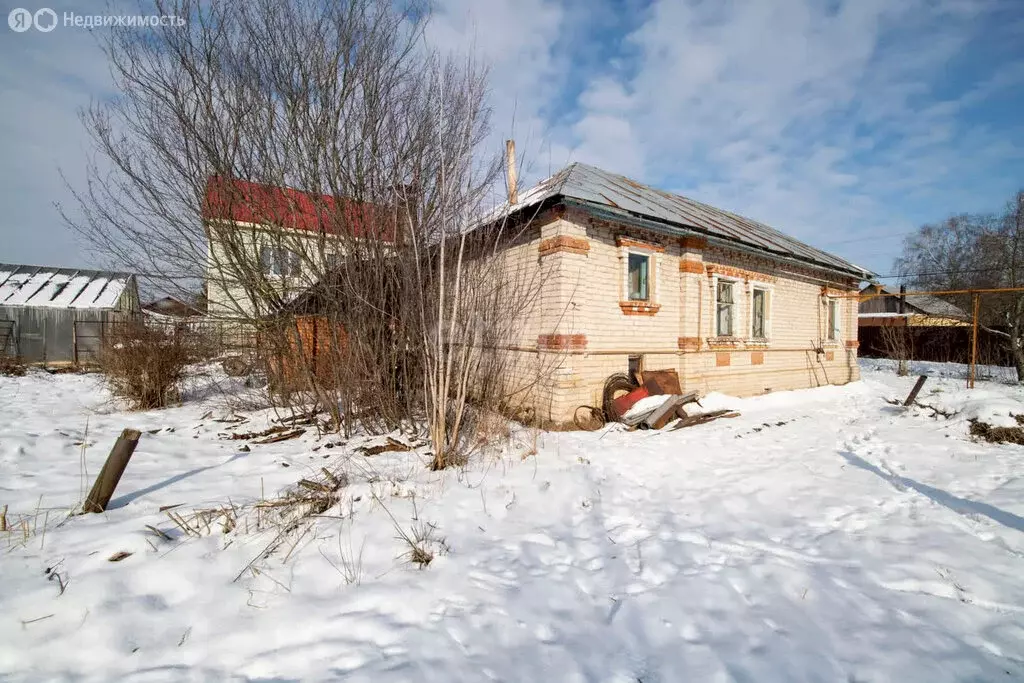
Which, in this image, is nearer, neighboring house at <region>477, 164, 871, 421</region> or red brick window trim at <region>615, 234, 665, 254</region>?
neighboring house at <region>477, 164, 871, 421</region>

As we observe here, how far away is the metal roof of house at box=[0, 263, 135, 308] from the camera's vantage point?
49.5 ft

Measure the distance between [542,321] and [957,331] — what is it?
78.5ft

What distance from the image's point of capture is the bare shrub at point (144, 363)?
7.54 meters

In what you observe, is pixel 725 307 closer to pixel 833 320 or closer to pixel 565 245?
pixel 565 245

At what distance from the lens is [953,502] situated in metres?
3.73

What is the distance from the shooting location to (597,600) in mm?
2408

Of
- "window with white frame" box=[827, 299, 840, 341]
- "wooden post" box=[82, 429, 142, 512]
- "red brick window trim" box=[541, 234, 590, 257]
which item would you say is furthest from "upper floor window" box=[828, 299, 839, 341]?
"wooden post" box=[82, 429, 142, 512]

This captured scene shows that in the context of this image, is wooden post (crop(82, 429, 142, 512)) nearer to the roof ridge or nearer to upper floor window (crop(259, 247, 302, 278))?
upper floor window (crop(259, 247, 302, 278))

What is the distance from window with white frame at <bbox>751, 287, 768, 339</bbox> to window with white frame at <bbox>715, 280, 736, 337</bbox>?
1.16 metres

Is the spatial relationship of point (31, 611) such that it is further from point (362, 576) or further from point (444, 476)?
point (444, 476)

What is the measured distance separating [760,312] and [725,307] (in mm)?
1629

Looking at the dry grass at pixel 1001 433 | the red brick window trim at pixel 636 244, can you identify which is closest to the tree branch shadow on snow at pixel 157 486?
the red brick window trim at pixel 636 244

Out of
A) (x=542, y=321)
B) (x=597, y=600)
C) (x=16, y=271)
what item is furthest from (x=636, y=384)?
(x=16, y=271)

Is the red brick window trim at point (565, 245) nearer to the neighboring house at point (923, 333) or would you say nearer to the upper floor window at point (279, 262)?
the upper floor window at point (279, 262)
